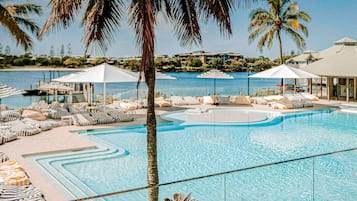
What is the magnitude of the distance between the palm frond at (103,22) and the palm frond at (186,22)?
84 centimetres

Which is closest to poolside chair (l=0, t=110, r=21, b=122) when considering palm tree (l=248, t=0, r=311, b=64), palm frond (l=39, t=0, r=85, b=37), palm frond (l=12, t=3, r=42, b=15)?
palm frond (l=12, t=3, r=42, b=15)

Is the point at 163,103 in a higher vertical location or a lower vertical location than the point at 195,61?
lower

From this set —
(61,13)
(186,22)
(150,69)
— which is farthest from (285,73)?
(61,13)

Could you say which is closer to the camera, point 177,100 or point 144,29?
point 144,29

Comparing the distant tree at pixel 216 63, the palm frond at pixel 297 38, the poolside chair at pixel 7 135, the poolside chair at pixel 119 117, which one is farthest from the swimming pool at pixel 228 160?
the distant tree at pixel 216 63

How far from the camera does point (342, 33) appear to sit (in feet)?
178

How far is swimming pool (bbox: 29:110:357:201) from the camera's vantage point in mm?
6461

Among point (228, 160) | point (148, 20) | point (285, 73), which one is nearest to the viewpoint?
point (148, 20)

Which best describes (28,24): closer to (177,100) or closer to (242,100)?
(177,100)

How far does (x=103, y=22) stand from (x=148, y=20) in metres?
0.89

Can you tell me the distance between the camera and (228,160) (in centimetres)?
1062

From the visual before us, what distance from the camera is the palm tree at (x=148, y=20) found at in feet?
14.5

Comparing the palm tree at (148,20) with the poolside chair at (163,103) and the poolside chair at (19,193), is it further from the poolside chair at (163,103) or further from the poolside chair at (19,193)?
the poolside chair at (163,103)

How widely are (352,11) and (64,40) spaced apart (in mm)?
49961
